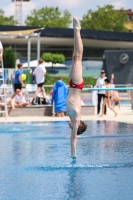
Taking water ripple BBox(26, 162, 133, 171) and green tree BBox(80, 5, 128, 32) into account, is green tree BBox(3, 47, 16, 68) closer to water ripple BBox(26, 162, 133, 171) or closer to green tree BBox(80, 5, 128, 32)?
water ripple BBox(26, 162, 133, 171)

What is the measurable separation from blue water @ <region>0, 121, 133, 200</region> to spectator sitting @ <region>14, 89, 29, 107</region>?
7429mm

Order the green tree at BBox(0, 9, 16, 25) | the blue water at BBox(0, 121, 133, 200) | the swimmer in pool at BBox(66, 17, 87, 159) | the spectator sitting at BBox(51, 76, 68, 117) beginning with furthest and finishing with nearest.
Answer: the green tree at BBox(0, 9, 16, 25), the spectator sitting at BBox(51, 76, 68, 117), the swimmer in pool at BBox(66, 17, 87, 159), the blue water at BBox(0, 121, 133, 200)

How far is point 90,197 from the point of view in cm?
689

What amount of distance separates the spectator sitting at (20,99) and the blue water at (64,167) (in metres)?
7.43

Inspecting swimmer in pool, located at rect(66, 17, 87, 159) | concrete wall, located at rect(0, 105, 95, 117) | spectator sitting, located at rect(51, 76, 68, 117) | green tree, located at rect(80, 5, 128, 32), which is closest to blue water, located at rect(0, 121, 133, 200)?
swimmer in pool, located at rect(66, 17, 87, 159)

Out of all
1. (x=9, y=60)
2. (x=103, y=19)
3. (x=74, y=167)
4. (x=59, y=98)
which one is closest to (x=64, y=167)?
(x=74, y=167)

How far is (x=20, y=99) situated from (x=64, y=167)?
13897 millimetres

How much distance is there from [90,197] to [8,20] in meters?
94.0

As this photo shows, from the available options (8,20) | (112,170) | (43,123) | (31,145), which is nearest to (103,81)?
(43,123)

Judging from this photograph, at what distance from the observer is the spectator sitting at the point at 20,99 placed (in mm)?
22641

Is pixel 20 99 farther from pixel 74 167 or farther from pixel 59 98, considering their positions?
pixel 74 167

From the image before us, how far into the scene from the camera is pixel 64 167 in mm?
9031

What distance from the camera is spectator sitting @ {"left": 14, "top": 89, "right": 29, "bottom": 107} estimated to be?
74.3 feet

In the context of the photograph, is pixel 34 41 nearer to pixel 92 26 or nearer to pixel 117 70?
pixel 117 70
